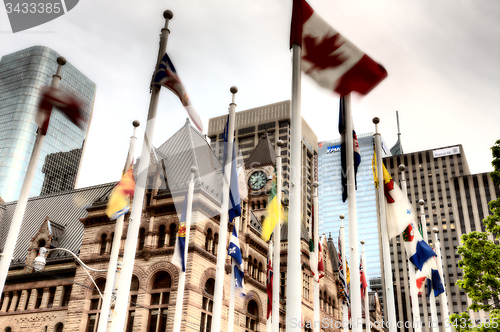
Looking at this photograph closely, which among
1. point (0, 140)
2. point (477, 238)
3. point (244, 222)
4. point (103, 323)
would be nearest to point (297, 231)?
point (103, 323)

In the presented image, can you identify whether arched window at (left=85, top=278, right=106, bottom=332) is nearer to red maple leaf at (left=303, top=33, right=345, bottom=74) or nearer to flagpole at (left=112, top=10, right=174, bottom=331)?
flagpole at (left=112, top=10, right=174, bottom=331)

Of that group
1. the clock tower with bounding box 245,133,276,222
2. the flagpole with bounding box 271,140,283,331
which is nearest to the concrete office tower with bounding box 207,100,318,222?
the clock tower with bounding box 245,133,276,222

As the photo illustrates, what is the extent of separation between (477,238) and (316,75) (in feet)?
55.8

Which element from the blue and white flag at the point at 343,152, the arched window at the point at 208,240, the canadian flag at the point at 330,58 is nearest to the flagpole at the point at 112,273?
the blue and white flag at the point at 343,152

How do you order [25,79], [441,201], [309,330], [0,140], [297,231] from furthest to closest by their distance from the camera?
[441,201] → [0,140] → [309,330] → [25,79] → [297,231]

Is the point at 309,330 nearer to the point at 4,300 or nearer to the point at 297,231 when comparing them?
the point at 4,300

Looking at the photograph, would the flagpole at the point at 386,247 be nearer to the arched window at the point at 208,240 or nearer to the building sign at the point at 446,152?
the arched window at the point at 208,240

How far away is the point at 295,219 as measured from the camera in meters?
13.8

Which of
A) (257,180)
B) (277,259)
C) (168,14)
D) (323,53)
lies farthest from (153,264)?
(257,180)

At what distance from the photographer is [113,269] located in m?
19.5

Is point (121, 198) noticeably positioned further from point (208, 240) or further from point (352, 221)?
point (208, 240)

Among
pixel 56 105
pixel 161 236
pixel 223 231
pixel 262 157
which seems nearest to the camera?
pixel 56 105

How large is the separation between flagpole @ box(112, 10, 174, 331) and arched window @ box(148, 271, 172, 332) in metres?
20.0

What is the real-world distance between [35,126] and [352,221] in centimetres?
7854
